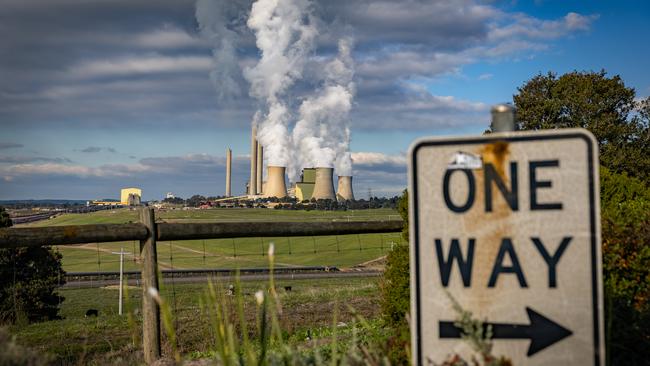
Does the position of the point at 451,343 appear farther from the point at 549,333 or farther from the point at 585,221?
the point at 585,221

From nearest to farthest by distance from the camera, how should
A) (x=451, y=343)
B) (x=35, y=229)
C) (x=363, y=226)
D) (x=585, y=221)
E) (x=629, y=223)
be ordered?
(x=585, y=221)
(x=451, y=343)
(x=629, y=223)
(x=35, y=229)
(x=363, y=226)

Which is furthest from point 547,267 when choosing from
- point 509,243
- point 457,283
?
point 457,283

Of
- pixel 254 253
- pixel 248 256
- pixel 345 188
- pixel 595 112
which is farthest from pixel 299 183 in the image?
pixel 595 112

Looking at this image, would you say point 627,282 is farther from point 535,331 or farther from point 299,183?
point 299,183

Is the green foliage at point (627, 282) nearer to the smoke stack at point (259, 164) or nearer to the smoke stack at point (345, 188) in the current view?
the smoke stack at point (345, 188)

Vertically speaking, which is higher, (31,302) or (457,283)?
(457,283)

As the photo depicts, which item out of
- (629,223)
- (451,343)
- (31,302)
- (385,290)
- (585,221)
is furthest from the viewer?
(31,302)

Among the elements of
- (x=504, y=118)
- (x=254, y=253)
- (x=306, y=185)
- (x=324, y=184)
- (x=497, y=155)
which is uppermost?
(x=306, y=185)

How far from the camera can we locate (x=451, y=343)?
7.19ft

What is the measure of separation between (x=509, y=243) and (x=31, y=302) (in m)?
13.9

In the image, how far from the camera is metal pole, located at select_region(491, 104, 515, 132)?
7.23ft

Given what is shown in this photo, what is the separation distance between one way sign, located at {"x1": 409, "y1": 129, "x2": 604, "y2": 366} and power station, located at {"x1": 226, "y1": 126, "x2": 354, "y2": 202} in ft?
247

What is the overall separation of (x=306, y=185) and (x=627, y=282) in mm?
90669

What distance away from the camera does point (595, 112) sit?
Result: 25.9 metres
